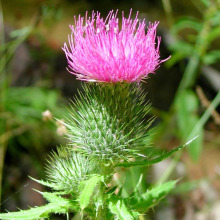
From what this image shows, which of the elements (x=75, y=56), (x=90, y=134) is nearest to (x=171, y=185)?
(x=90, y=134)

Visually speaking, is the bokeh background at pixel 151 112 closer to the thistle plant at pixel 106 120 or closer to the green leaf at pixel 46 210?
the thistle plant at pixel 106 120

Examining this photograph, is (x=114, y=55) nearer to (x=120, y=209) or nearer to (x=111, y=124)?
(x=111, y=124)

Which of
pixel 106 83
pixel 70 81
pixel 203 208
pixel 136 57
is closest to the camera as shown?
pixel 136 57

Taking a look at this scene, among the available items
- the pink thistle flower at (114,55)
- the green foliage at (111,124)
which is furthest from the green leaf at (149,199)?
the pink thistle flower at (114,55)

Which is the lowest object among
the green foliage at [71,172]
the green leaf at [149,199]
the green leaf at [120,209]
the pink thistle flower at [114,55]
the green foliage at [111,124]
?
the green leaf at [149,199]

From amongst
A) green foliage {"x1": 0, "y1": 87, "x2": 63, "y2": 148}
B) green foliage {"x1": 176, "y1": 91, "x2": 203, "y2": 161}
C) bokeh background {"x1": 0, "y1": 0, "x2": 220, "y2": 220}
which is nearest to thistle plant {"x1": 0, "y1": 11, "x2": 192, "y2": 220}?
bokeh background {"x1": 0, "y1": 0, "x2": 220, "y2": 220}

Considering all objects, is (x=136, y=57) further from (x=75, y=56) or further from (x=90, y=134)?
(x=90, y=134)

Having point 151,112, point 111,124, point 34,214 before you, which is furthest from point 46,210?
point 151,112
